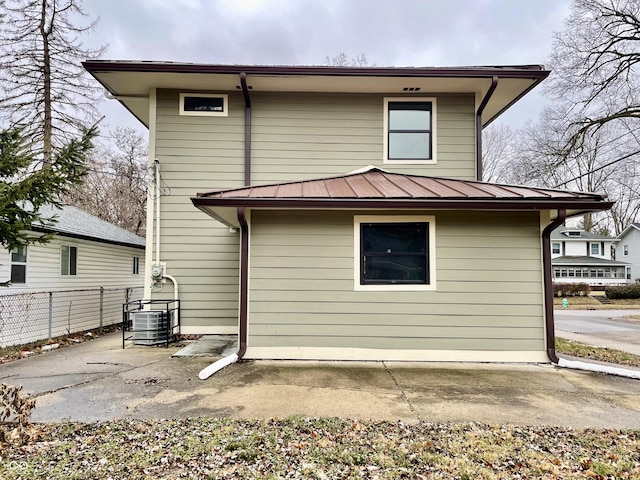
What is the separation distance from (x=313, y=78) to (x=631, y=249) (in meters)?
36.6

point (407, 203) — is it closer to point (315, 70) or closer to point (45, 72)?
point (315, 70)

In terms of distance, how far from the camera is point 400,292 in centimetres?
554

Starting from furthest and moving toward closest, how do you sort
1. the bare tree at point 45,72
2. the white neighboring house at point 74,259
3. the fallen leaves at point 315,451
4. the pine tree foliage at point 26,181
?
the bare tree at point 45,72
the white neighboring house at point 74,259
the pine tree foliage at point 26,181
the fallen leaves at point 315,451

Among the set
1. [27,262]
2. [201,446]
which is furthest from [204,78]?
[201,446]

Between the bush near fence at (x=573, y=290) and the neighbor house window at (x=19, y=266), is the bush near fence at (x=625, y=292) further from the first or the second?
the neighbor house window at (x=19, y=266)

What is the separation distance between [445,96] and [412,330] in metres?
4.92

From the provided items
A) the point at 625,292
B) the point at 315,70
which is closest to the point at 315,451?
the point at 315,70

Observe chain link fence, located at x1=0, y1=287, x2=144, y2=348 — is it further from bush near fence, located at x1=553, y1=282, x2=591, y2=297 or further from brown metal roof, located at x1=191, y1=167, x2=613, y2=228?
bush near fence, located at x1=553, y1=282, x2=591, y2=297

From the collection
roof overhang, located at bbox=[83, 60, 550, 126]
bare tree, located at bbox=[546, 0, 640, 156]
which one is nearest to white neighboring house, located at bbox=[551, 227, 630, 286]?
bare tree, located at bbox=[546, 0, 640, 156]

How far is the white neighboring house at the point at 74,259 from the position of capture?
7.64m

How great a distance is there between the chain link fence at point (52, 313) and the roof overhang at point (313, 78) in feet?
15.5

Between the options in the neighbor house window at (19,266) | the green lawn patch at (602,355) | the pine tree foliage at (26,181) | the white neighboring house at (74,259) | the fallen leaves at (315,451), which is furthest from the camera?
the white neighboring house at (74,259)

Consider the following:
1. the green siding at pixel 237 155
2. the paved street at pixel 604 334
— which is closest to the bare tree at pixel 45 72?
the green siding at pixel 237 155

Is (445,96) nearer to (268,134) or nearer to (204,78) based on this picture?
(268,134)
